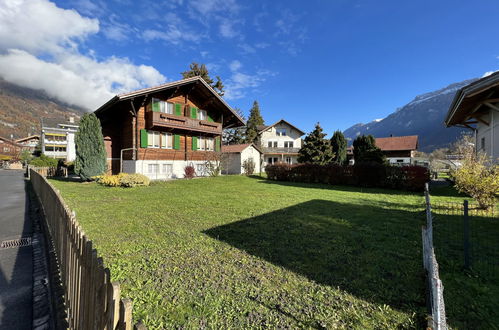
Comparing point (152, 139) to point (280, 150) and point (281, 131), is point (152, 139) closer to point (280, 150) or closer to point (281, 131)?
point (280, 150)

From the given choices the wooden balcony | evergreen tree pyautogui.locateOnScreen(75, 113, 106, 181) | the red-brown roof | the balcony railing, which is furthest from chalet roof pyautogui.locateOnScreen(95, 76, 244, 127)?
the red-brown roof

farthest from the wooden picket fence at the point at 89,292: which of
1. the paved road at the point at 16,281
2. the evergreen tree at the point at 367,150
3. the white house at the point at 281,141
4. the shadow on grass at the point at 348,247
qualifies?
the white house at the point at 281,141

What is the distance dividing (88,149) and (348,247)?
18.2 metres

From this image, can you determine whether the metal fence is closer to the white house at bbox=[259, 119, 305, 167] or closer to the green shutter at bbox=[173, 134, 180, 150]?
the green shutter at bbox=[173, 134, 180, 150]

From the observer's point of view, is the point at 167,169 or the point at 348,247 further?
the point at 167,169

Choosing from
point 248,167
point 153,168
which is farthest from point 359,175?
point 153,168

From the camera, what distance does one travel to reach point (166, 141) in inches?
848

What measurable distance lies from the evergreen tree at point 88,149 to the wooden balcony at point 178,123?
4.18 m

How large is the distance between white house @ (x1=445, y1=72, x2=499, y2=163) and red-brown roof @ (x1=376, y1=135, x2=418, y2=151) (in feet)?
128

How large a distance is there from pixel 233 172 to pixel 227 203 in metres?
21.1

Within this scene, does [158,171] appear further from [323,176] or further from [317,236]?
[317,236]

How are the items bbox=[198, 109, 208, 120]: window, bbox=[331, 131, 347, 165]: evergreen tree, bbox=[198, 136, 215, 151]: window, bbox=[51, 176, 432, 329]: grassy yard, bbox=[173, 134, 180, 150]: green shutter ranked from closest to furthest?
bbox=[51, 176, 432, 329]: grassy yard → bbox=[173, 134, 180, 150]: green shutter → bbox=[198, 109, 208, 120]: window → bbox=[198, 136, 215, 151]: window → bbox=[331, 131, 347, 165]: evergreen tree

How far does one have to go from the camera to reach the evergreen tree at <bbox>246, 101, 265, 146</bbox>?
45531 mm

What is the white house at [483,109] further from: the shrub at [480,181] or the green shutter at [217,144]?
the green shutter at [217,144]
